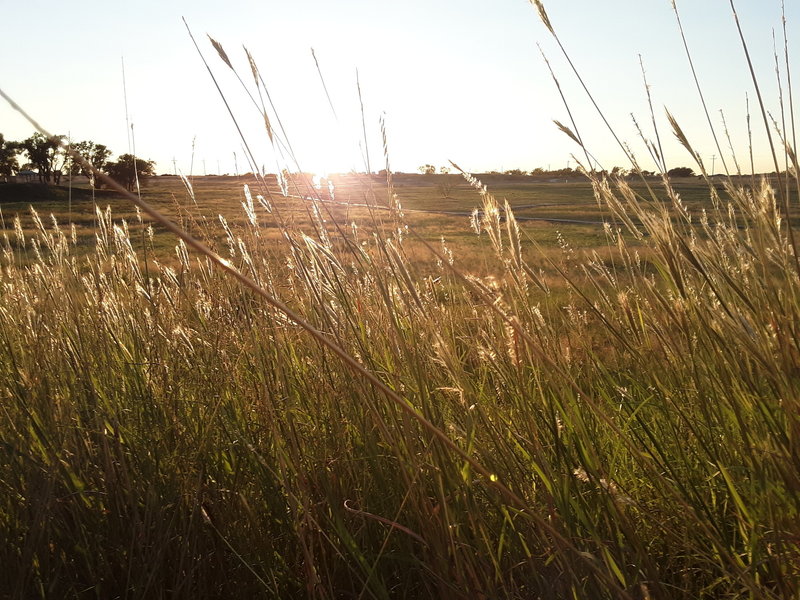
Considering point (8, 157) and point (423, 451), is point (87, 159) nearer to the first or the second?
point (423, 451)

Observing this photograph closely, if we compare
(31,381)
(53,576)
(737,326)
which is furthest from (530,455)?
(31,381)

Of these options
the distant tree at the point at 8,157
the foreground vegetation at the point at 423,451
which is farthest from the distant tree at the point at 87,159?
the distant tree at the point at 8,157

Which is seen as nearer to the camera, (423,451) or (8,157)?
(423,451)

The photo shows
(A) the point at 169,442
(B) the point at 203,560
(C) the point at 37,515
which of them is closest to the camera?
(C) the point at 37,515

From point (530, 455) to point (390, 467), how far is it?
34 centimetres

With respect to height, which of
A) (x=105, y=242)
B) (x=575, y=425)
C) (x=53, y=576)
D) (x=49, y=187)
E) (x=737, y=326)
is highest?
(x=49, y=187)

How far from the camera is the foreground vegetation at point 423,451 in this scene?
3.94 feet

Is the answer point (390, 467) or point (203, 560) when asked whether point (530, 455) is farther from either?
point (203, 560)

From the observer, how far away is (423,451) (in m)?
1.50

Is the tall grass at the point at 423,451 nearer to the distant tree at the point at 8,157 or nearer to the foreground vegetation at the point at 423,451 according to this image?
the foreground vegetation at the point at 423,451

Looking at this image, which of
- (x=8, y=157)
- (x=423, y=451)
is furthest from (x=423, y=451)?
(x=8, y=157)

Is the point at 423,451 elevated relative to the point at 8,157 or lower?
lower

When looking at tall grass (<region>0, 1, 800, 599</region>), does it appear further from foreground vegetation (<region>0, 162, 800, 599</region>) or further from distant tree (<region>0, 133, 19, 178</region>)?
distant tree (<region>0, 133, 19, 178</region>)

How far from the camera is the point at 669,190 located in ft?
4.69
